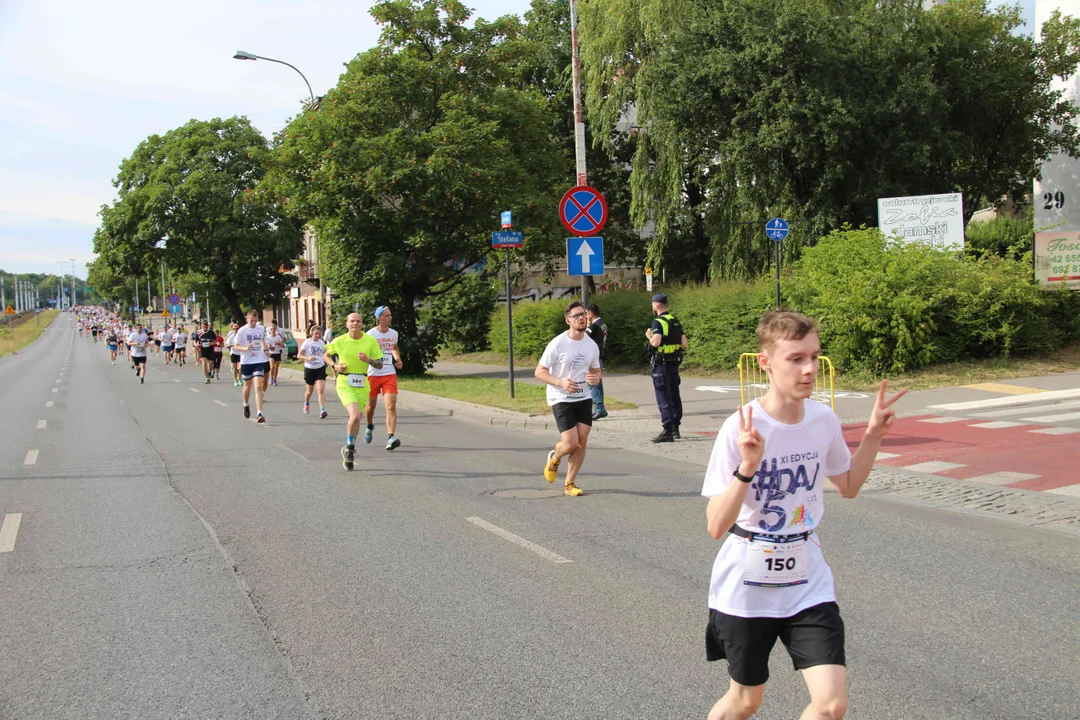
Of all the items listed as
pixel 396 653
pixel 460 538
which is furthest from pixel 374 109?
pixel 396 653

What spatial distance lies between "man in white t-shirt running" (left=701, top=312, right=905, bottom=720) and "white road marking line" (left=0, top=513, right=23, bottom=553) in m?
6.11

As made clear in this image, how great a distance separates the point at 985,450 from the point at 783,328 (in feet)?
28.5

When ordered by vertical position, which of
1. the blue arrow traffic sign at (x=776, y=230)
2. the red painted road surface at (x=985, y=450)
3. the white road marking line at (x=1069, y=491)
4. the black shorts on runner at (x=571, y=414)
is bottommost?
the white road marking line at (x=1069, y=491)

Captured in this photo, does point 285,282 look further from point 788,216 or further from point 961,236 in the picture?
point 961,236

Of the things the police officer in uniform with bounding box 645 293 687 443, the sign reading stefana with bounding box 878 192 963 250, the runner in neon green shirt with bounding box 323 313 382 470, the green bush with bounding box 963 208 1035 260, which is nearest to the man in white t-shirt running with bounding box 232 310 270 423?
the runner in neon green shirt with bounding box 323 313 382 470

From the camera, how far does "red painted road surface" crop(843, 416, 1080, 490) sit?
926 centimetres

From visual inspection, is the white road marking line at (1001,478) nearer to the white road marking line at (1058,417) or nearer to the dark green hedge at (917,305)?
the white road marking line at (1058,417)

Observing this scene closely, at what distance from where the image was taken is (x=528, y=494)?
9062 mm

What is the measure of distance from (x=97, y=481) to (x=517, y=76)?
806 inches

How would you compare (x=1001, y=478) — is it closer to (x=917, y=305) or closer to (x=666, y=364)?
(x=666, y=364)

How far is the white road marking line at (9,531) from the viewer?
7199mm

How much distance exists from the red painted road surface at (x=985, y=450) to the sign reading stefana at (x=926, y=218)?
28.4ft

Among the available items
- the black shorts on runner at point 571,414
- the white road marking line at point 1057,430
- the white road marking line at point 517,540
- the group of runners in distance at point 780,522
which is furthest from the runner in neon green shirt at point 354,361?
the group of runners in distance at point 780,522

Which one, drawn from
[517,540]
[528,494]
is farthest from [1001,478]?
[517,540]
